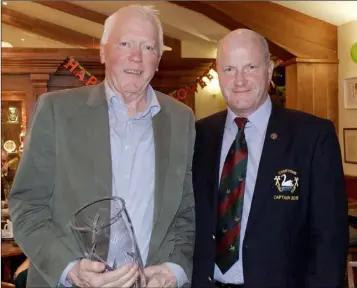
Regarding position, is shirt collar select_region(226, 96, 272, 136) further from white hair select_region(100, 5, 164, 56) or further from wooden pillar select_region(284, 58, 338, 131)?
wooden pillar select_region(284, 58, 338, 131)

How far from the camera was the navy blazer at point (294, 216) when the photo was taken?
1.80 m

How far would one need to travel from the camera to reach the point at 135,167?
5.27 feet

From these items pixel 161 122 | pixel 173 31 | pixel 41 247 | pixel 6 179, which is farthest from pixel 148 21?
pixel 173 31

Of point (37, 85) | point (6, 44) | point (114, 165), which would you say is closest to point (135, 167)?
point (114, 165)

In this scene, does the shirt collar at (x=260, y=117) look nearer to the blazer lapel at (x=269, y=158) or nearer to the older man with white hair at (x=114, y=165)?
the blazer lapel at (x=269, y=158)

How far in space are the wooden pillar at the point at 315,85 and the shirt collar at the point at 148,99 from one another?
3304 millimetres

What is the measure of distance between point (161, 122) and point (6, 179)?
3.63m

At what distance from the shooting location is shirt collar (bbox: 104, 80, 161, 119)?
5.48 feet

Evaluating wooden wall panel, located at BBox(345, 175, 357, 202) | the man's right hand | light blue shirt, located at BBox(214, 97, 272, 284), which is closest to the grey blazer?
the man's right hand

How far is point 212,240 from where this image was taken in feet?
6.14

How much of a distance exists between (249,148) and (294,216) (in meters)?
0.28

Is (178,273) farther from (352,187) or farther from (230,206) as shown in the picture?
(352,187)

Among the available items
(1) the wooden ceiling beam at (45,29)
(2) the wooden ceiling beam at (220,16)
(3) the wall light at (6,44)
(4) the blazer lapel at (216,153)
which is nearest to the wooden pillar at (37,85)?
(3) the wall light at (6,44)

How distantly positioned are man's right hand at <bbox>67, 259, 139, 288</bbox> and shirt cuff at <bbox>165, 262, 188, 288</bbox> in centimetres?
30
